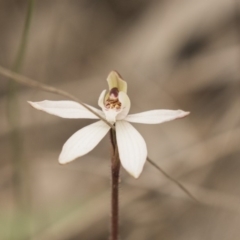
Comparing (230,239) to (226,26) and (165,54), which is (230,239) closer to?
(165,54)

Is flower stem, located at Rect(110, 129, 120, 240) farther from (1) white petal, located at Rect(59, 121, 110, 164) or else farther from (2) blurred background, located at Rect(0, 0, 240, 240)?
(2) blurred background, located at Rect(0, 0, 240, 240)

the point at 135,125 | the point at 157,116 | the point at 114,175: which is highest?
the point at 135,125

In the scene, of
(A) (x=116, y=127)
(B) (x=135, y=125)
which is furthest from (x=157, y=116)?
(B) (x=135, y=125)

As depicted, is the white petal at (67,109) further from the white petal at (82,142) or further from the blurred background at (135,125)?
the blurred background at (135,125)

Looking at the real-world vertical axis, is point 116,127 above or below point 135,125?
below

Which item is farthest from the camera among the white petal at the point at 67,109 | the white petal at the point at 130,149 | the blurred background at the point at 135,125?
the blurred background at the point at 135,125

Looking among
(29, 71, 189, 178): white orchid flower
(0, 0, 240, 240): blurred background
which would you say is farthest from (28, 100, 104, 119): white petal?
(0, 0, 240, 240): blurred background

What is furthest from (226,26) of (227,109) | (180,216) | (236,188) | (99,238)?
(99,238)

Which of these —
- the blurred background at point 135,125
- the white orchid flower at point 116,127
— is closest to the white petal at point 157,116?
the white orchid flower at point 116,127

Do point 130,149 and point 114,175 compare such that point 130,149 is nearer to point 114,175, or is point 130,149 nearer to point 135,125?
point 114,175
